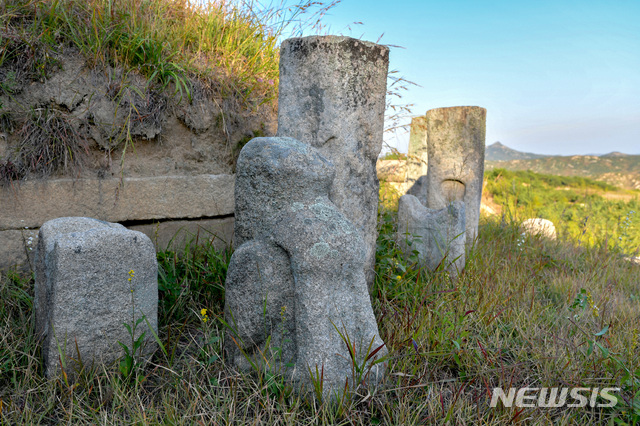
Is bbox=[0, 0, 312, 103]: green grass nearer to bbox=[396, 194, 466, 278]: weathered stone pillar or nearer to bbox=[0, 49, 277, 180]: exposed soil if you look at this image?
bbox=[0, 49, 277, 180]: exposed soil

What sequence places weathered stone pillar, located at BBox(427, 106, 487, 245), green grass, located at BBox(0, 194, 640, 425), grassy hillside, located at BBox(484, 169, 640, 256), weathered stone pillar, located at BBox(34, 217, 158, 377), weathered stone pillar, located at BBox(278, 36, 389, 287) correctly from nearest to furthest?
1. green grass, located at BBox(0, 194, 640, 425)
2. weathered stone pillar, located at BBox(34, 217, 158, 377)
3. weathered stone pillar, located at BBox(278, 36, 389, 287)
4. weathered stone pillar, located at BBox(427, 106, 487, 245)
5. grassy hillside, located at BBox(484, 169, 640, 256)

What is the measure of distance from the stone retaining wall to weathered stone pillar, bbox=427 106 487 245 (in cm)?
203

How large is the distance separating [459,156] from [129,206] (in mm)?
2895

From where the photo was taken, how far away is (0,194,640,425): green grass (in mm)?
1826

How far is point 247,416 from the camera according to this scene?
1838 millimetres

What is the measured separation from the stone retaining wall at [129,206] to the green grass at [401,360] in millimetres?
271

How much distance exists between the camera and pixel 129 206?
318 cm

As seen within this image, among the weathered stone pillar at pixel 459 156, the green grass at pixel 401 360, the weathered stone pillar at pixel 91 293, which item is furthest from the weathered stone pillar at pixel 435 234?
the weathered stone pillar at pixel 91 293

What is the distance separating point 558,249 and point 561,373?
2.73m

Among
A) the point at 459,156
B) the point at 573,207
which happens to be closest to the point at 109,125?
the point at 459,156

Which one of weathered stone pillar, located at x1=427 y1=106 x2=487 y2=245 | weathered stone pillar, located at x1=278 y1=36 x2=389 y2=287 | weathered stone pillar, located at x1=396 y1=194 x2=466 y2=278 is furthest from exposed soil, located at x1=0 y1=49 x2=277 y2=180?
weathered stone pillar, located at x1=427 y1=106 x2=487 y2=245

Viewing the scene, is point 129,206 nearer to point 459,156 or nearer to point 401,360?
point 401,360

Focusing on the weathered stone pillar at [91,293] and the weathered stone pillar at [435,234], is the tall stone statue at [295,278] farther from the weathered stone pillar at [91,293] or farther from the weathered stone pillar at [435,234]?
the weathered stone pillar at [435,234]

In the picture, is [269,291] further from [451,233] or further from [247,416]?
[451,233]
